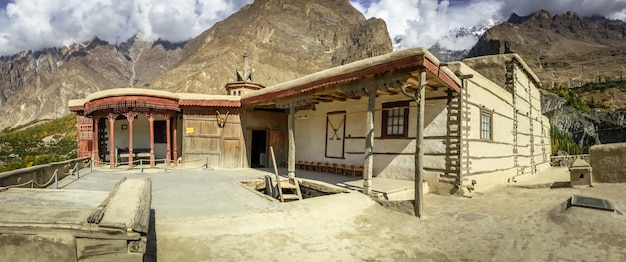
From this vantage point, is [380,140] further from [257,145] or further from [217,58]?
[217,58]

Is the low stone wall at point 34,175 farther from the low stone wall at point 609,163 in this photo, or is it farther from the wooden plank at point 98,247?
the low stone wall at point 609,163

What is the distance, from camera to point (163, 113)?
1453cm

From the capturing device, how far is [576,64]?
78250mm

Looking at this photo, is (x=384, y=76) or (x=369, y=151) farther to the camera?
(x=369, y=151)

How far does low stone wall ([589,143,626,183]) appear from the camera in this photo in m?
8.88

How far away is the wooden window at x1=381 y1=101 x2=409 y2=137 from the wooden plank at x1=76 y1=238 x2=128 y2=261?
9201mm

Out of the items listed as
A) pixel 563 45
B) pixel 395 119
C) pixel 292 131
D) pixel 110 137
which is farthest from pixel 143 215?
pixel 563 45

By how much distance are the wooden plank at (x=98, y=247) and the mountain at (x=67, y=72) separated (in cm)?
10887

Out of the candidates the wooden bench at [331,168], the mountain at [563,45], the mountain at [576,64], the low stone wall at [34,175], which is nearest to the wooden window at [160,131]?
the low stone wall at [34,175]

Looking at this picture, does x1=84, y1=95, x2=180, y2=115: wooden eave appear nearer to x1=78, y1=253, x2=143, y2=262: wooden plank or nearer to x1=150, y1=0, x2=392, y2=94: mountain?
x1=78, y1=253, x2=143, y2=262: wooden plank

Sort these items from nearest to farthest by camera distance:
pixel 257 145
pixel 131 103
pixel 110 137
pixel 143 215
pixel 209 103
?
pixel 143 215
pixel 131 103
pixel 110 137
pixel 209 103
pixel 257 145

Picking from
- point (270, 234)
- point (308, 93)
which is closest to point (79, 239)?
point (270, 234)

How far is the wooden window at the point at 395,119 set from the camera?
1057 centimetres

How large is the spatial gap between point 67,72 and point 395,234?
125 m
